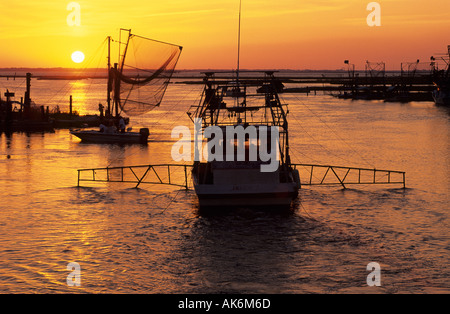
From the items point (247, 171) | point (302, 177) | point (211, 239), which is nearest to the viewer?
point (211, 239)

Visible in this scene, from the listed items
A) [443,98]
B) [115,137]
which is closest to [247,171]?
[115,137]

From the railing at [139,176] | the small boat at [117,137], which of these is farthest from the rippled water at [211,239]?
the small boat at [117,137]

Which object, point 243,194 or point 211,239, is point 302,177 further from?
point 211,239

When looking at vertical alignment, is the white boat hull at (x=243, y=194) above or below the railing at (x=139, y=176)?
above

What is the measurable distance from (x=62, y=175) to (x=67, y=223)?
1776 cm

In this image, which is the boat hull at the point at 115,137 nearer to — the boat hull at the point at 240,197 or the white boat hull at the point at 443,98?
the boat hull at the point at 240,197

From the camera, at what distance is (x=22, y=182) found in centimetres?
4628

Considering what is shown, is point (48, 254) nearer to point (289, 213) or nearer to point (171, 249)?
point (171, 249)

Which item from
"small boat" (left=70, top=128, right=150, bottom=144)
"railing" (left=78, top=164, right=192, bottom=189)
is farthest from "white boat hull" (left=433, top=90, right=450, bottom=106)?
"railing" (left=78, top=164, right=192, bottom=189)

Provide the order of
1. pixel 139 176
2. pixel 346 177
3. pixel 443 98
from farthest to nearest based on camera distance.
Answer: pixel 443 98 → pixel 139 176 → pixel 346 177

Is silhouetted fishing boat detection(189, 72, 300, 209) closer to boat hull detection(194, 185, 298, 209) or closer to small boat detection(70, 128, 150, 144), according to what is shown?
boat hull detection(194, 185, 298, 209)

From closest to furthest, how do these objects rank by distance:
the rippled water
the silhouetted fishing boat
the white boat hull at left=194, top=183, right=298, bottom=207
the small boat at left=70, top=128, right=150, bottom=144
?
the rippled water → the white boat hull at left=194, top=183, right=298, bottom=207 → the silhouetted fishing boat → the small boat at left=70, top=128, right=150, bottom=144

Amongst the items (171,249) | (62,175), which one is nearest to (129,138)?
(62,175)
